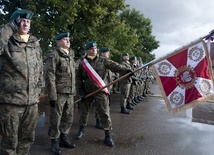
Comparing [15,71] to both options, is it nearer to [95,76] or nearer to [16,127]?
[16,127]

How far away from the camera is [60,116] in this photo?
4.23 m

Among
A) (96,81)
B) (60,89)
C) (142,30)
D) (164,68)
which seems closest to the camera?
(60,89)

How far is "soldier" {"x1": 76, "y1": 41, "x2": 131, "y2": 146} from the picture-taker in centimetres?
475

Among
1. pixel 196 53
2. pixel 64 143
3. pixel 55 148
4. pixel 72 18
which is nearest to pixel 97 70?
pixel 64 143

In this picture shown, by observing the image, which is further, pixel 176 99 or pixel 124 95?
pixel 124 95

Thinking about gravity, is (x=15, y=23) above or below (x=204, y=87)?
above

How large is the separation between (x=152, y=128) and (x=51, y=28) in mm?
5549

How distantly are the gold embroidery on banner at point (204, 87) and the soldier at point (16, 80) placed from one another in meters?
2.86

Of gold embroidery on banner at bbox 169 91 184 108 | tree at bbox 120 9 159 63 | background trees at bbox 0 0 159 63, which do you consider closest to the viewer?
gold embroidery on banner at bbox 169 91 184 108

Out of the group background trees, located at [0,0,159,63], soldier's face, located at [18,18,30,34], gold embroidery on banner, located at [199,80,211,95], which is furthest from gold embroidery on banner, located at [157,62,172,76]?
background trees, located at [0,0,159,63]

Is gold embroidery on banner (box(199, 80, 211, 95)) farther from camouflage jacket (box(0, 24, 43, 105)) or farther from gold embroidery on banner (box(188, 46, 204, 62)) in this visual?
camouflage jacket (box(0, 24, 43, 105))

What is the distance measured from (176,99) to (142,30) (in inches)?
1486

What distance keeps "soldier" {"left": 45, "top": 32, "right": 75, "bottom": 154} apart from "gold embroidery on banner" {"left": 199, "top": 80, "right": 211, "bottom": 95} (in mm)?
2341

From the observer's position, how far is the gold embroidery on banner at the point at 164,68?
174 inches
